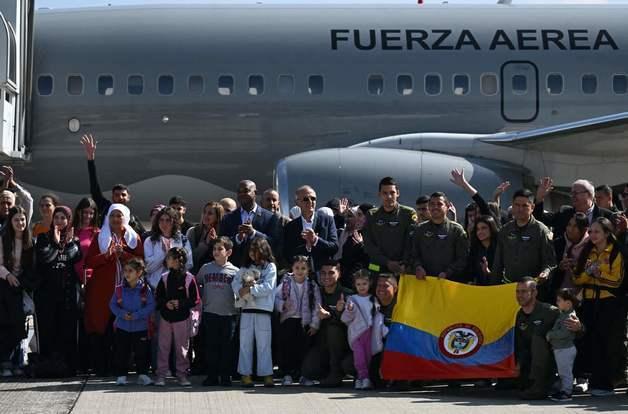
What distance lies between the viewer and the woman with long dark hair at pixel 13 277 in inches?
424

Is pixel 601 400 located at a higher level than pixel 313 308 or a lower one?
lower

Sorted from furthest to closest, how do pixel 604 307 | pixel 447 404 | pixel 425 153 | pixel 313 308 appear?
pixel 425 153, pixel 313 308, pixel 604 307, pixel 447 404

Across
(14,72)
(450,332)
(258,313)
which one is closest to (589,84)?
(14,72)

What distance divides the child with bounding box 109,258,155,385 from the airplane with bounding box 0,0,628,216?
276 inches

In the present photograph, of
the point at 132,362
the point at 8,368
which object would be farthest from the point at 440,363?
the point at 8,368

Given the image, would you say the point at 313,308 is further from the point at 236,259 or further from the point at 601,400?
the point at 601,400

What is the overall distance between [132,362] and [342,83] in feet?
24.4

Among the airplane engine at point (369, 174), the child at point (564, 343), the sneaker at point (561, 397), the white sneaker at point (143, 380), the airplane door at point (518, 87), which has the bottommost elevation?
the sneaker at point (561, 397)

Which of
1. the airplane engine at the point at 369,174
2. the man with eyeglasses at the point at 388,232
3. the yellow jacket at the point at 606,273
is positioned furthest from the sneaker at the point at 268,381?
the airplane engine at the point at 369,174

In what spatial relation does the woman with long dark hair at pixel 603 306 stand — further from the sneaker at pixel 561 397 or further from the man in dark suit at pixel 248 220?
the man in dark suit at pixel 248 220

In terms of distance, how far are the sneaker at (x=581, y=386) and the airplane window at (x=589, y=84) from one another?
8.61 metres

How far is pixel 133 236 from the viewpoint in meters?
11.0

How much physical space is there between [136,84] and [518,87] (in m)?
5.55

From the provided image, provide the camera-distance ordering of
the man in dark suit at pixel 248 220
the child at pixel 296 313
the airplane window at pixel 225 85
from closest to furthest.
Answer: the child at pixel 296 313 < the man in dark suit at pixel 248 220 < the airplane window at pixel 225 85
